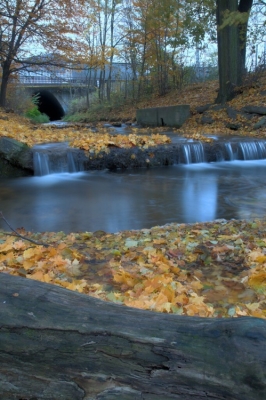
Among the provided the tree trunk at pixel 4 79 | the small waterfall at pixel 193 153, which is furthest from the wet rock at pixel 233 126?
the tree trunk at pixel 4 79

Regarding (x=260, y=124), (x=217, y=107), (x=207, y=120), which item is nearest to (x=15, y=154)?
(x=260, y=124)

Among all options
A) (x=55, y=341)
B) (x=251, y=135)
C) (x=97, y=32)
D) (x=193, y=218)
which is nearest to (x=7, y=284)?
(x=55, y=341)

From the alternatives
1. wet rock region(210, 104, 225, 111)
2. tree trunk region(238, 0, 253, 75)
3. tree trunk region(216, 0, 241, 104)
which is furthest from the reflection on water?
tree trunk region(238, 0, 253, 75)

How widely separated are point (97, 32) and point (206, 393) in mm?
30013

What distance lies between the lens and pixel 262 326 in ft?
4.54

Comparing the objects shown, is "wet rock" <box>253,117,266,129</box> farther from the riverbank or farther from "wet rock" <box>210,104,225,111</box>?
"wet rock" <box>210,104,225,111</box>

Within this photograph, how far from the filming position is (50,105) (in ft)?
145

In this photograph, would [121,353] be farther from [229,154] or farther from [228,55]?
[228,55]

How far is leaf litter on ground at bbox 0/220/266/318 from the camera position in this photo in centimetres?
292

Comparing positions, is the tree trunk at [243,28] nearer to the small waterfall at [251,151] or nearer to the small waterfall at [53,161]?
the small waterfall at [251,151]

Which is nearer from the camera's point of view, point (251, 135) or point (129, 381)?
point (129, 381)

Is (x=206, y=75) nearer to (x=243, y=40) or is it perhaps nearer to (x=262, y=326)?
(x=243, y=40)

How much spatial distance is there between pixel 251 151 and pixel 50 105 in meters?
34.7

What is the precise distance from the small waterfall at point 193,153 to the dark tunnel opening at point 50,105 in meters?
29.6
